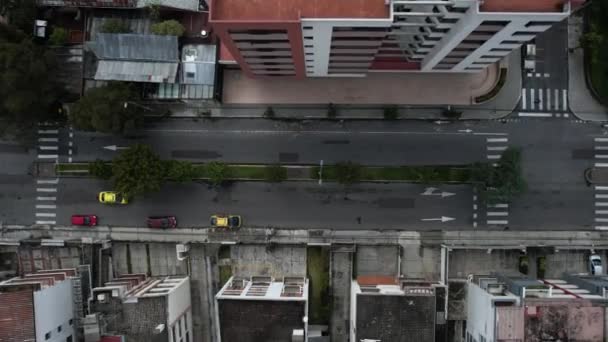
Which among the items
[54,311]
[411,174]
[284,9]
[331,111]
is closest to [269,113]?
[331,111]

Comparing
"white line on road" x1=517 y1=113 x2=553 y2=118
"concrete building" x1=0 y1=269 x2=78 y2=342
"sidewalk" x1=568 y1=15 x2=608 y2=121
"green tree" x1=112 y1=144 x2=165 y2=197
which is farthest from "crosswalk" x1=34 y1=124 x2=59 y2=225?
"sidewalk" x1=568 y1=15 x2=608 y2=121

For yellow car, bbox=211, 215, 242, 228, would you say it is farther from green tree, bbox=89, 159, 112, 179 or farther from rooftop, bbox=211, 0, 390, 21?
rooftop, bbox=211, 0, 390, 21

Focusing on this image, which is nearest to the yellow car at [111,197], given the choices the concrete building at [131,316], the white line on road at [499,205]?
the concrete building at [131,316]

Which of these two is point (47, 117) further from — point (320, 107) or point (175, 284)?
point (320, 107)

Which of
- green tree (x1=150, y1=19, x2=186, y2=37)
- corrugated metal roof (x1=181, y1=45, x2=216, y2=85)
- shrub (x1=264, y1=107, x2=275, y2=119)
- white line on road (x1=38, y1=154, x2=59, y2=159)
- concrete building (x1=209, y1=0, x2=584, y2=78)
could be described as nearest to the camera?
concrete building (x1=209, y1=0, x2=584, y2=78)

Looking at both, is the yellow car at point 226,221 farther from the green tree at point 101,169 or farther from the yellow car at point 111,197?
the green tree at point 101,169

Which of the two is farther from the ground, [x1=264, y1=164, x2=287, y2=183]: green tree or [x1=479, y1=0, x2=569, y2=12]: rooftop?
[x1=479, y1=0, x2=569, y2=12]: rooftop

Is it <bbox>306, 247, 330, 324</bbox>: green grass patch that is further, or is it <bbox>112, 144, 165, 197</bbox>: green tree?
<bbox>306, 247, 330, 324</bbox>: green grass patch
